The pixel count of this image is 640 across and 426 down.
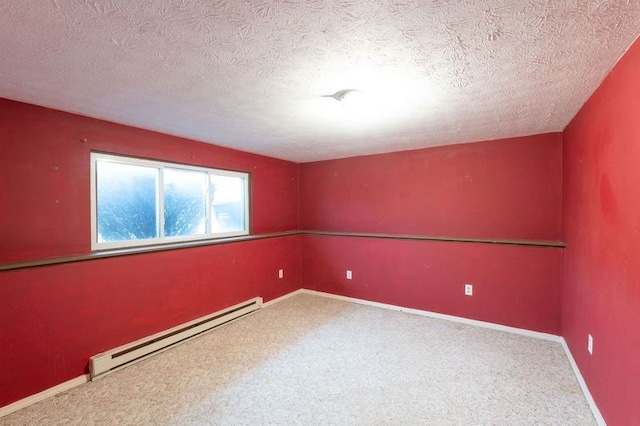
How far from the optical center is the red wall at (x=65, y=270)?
192cm

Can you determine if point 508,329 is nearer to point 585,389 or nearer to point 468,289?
point 468,289

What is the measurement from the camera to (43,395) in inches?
78.0

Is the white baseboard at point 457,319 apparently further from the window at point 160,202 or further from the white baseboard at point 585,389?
the window at point 160,202

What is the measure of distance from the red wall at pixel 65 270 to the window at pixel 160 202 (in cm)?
14

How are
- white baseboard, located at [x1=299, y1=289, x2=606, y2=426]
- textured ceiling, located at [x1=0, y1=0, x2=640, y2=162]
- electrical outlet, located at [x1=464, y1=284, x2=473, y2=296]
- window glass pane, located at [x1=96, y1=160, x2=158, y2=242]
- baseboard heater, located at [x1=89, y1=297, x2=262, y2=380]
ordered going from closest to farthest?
textured ceiling, located at [x1=0, y1=0, x2=640, y2=162], white baseboard, located at [x1=299, y1=289, x2=606, y2=426], baseboard heater, located at [x1=89, y1=297, x2=262, y2=380], window glass pane, located at [x1=96, y1=160, x2=158, y2=242], electrical outlet, located at [x1=464, y1=284, x2=473, y2=296]

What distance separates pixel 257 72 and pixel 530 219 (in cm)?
309

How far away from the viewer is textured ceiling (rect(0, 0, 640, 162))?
42.4 inches

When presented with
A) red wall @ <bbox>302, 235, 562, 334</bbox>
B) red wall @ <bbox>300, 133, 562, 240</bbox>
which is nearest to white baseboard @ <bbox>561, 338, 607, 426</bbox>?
red wall @ <bbox>302, 235, 562, 334</bbox>

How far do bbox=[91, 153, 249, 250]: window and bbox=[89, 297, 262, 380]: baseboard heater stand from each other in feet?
2.84

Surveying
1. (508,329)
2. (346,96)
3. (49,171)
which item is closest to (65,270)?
(49,171)

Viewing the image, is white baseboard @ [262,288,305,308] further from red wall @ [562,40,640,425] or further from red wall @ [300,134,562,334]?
red wall @ [562,40,640,425]

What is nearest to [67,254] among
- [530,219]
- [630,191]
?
[630,191]

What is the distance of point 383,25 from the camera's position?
1158 millimetres

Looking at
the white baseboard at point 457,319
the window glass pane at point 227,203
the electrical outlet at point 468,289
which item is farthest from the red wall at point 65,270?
the electrical outlet at point 468,289
